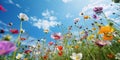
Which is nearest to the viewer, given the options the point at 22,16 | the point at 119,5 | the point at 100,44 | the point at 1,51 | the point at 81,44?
the point at 1,51

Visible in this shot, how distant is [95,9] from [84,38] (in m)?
1.49

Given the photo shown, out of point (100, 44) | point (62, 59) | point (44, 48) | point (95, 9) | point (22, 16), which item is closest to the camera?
point (100, 44)

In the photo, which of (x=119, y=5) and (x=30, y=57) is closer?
(x=119, y=5)

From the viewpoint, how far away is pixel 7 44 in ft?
2.63

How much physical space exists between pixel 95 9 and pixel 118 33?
1.48 feet

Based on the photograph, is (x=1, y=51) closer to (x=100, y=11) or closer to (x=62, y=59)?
(x=100, y=11)

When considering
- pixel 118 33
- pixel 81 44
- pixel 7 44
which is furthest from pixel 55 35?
pixel 7 44

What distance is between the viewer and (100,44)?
6.11 feet

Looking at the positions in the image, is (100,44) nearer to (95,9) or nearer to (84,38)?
(95,9)

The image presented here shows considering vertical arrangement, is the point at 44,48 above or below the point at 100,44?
below

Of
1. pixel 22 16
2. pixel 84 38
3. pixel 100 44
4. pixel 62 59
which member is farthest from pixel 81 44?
pixel 100 44

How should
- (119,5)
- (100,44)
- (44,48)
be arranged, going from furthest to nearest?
(44,48)
(119,5)
(100,44)

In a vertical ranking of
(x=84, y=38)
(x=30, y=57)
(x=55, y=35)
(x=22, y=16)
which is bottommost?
(x=30, y=57)

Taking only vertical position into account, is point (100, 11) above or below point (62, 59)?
above
